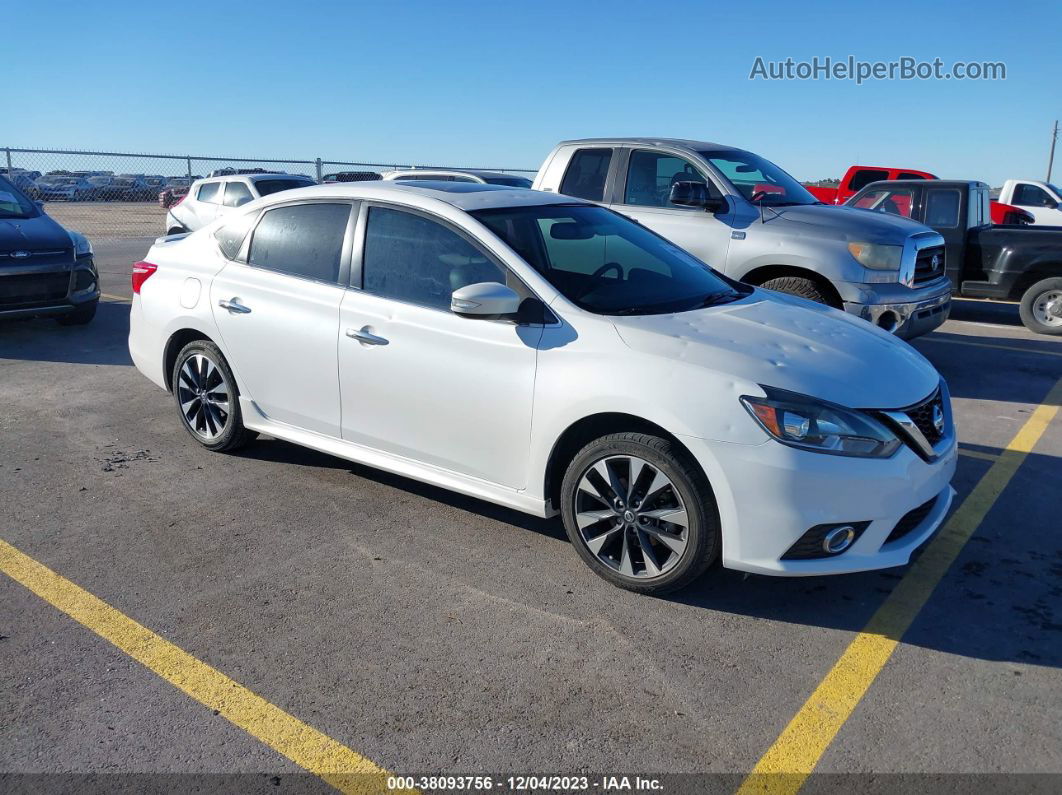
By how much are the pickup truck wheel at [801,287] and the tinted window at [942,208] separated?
4.31m

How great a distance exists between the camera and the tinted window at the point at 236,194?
15125 millimetres

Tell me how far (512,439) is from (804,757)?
70.3 inches

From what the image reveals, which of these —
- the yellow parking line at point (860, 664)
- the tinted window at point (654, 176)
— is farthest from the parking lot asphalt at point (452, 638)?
the tinted window at point (654, 176)

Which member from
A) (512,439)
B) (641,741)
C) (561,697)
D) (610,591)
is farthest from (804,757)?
(512,439)

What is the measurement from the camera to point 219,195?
1557cm

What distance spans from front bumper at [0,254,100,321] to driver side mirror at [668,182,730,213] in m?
6.00

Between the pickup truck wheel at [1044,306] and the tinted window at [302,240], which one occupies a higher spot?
the tinted window at [302,240]

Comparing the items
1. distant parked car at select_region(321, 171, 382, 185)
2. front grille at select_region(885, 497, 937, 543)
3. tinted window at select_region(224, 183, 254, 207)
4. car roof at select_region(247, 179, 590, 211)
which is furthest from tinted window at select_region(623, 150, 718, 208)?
distant parked car at select_region(321, 171, 382, 185)

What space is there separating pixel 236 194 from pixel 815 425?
1393 centimetres

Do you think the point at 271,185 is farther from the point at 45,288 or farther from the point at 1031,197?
the point at 1031,197

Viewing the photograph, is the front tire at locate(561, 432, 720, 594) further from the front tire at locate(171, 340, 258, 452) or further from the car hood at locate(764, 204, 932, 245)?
the car hood at locate(764, 204, 932, 245)

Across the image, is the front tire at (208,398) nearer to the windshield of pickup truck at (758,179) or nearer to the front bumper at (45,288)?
the front bumper at (45,288)

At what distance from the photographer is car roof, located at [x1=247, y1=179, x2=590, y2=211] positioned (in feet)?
14.7

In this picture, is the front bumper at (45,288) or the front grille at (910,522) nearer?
the front grille at (910,522)
